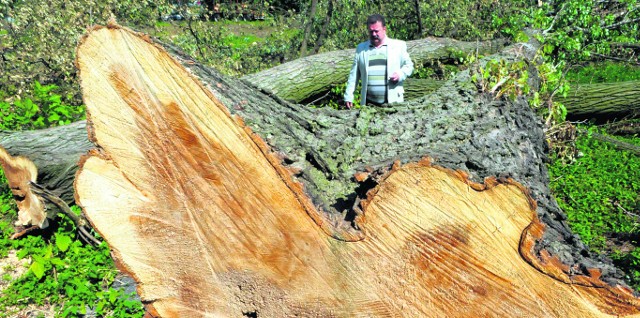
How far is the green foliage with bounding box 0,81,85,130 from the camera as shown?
18.2 ft

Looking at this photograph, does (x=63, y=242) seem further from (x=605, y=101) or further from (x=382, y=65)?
(x=605, y=101)

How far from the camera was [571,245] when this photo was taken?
91.8 inches

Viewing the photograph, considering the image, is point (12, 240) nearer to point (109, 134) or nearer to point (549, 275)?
point (109, 134)

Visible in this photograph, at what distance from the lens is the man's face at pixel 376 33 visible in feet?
15.6

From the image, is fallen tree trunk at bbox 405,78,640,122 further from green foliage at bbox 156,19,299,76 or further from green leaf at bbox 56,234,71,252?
green leaf at bbox 56,234,71,252

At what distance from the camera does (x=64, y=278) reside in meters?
3.75

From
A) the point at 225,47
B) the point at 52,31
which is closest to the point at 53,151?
the point at 52,31

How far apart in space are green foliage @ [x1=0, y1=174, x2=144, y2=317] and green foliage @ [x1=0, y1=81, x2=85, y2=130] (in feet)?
4.81

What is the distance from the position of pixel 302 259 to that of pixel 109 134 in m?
1.02

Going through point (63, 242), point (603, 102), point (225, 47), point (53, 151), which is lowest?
point (603, 102)

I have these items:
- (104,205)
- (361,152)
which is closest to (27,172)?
(104,205)

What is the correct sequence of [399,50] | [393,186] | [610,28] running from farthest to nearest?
[610,28]
[399,50]
[393,186]

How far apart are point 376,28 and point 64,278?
126 inches

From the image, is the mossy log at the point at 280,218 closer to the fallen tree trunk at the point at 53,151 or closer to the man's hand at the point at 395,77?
the fallen tree trunk at the point at 53,151
